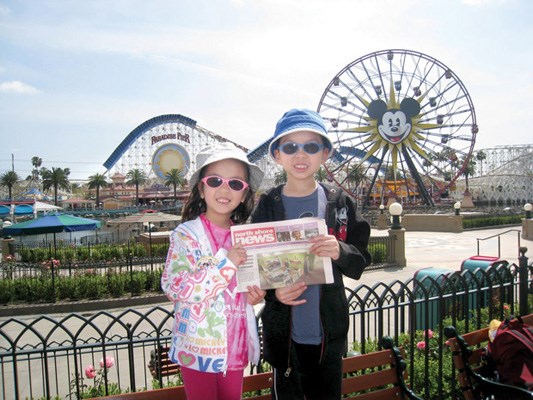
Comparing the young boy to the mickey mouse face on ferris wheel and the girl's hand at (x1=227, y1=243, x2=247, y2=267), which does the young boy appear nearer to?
the girl's hand at (x1=227, y1=243, x2=247, y2=267)

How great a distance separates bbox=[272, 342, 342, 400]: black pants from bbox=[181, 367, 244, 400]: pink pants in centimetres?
23

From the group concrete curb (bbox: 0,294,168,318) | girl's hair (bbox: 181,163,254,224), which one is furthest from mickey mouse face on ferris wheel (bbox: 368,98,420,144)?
girl's hair (bbox: 181,163,254,224)

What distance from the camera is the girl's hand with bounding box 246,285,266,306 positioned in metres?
2.07

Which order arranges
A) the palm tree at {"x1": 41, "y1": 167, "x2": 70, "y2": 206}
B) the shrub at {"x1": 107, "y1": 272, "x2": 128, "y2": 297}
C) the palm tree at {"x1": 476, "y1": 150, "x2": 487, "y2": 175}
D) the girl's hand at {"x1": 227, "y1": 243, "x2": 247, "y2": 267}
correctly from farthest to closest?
the palm tree at {"x1": 476, "y1": 150, "x2": 487, "y2": 175}, the palm tree at {"x1": 41, "y1": 167, "x2": 70, "y2": 206}, the shrub at {"x1": 107, "y1": 272, "x2": 128, "y2": 297}, the girl's hand at {"x1": 227, "y1": 243, "x2": 247, "y2": 267}

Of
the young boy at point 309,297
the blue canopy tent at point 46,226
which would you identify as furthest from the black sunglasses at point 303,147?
the blue canopy tent at point 46,226

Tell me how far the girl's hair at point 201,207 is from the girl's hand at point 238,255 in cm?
47

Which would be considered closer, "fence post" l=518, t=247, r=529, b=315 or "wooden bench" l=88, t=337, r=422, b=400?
"wooden bench" l=88, t=337, r=422, b=400

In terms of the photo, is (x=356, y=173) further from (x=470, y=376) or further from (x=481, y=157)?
(x=470, y=376)

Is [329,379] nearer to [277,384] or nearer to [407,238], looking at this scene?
[277,384]

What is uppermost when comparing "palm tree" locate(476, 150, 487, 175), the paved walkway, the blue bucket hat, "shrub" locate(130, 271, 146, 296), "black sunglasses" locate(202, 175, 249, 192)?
"palm tree" locate(476, 150, 487, 175)

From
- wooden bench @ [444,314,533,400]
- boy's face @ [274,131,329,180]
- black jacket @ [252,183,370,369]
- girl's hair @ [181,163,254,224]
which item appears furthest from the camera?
wooden bench @ [444,314,533,400]

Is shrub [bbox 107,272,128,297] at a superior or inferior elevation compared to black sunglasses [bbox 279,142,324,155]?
inferior

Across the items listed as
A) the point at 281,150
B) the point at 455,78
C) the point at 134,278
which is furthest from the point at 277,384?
the point at 455,78

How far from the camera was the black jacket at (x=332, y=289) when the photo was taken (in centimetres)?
219
